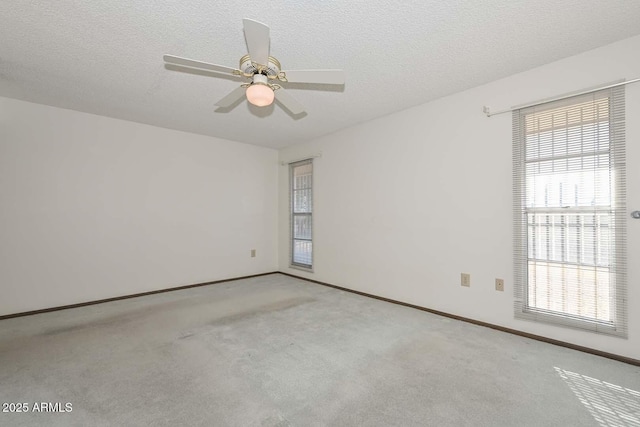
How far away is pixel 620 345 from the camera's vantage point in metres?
2.04

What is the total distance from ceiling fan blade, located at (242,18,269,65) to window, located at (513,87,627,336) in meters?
2.32

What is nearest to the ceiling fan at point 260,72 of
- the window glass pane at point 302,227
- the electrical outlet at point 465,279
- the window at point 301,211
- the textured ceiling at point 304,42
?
the textured ceiling at point 304,42

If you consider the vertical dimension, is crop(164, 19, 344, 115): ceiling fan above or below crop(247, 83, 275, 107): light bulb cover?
above

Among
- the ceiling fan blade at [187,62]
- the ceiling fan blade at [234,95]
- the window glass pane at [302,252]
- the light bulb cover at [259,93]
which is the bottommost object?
the window glass pane at [302,252]

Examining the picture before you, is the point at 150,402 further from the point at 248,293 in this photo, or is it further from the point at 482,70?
the point at 482,70

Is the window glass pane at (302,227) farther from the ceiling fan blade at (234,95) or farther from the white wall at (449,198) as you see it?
the ceiling fan blade at (234,95)

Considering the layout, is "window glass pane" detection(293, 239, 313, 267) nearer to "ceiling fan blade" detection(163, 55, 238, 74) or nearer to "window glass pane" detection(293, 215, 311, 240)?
"window glass pane" detection(293, 215, 311, 240)

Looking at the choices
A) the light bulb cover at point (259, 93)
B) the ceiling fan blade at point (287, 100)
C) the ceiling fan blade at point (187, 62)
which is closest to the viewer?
the ceiling fan blade at point (187, 62)

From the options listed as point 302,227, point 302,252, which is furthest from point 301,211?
point 302,252

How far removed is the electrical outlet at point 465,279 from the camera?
280 cm

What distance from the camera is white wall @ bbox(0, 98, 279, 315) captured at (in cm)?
308

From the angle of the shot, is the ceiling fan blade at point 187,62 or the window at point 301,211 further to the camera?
the window at point 301,211

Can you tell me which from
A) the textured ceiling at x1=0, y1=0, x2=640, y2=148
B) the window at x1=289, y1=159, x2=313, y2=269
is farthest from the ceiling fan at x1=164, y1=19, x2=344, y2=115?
the window at x1=289, y1=159, x2=313, y2=269

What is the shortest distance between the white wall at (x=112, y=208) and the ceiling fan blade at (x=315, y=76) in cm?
303
